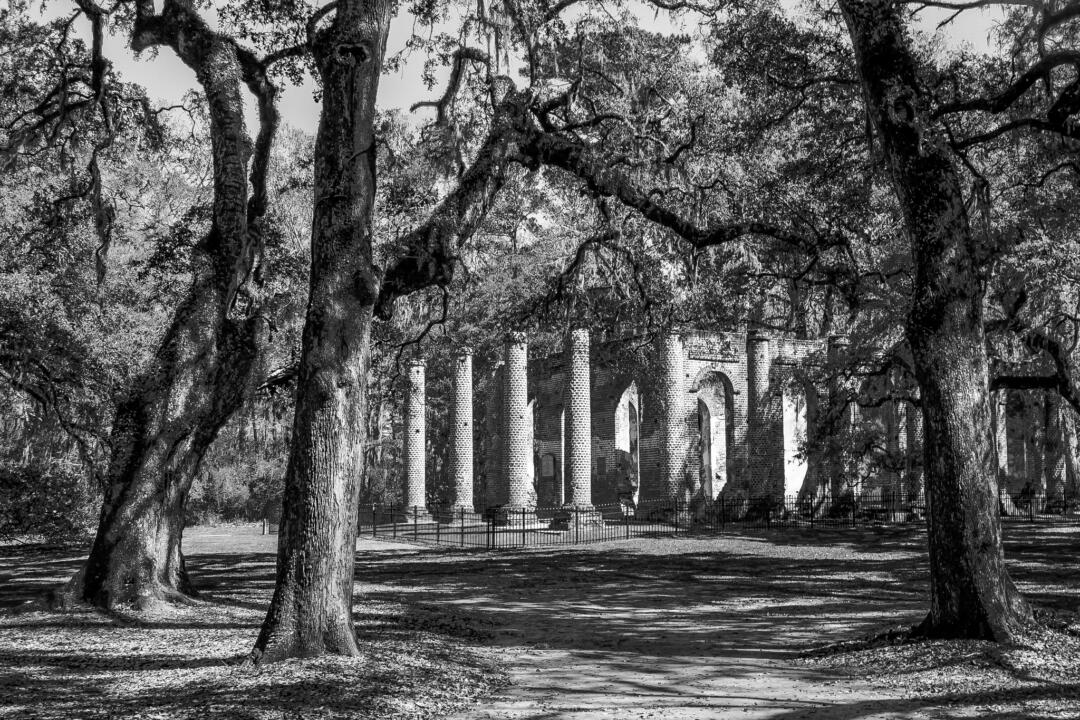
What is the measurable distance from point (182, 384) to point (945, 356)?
8891mm

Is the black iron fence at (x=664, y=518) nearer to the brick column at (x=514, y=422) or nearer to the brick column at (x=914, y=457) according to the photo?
the brick column at (x=914, y=457)

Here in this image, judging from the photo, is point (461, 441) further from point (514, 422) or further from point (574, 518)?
point (574, 518)

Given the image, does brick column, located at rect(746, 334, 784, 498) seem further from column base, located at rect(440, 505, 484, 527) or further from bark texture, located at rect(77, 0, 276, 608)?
bark texture, located at rect(77, 0, 276, 608)

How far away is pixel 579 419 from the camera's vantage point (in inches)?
1355

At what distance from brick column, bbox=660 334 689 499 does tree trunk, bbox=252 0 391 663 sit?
27.2 meters

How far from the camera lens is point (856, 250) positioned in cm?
1947

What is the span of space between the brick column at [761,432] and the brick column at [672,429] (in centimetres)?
380

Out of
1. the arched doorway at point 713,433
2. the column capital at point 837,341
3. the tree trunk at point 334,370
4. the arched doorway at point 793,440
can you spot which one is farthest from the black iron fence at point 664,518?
the tree trunk at point 334,370

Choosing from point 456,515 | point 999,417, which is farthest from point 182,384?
point 999,417

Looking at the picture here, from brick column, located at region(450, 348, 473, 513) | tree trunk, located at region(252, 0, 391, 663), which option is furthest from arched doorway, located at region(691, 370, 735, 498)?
tree trunk, located at region(252, 0, 391, 663)

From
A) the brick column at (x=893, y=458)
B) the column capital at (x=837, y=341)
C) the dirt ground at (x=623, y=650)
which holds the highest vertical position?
the column capital at (x=837, y=341)

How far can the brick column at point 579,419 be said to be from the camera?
33875 millimetres

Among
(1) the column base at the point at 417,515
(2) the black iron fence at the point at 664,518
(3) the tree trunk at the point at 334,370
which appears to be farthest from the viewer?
(1) the column base at the point at 417,515

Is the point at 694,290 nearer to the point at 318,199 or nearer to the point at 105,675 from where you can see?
the point at 318,199
